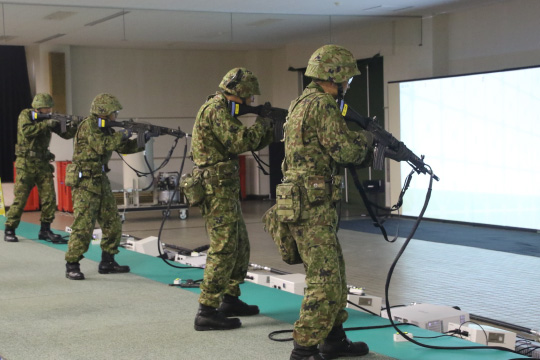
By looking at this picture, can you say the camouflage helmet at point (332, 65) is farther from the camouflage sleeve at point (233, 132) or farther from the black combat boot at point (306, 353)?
the black combat boot at point (306, 353)

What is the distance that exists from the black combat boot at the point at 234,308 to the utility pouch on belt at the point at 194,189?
0.78 m

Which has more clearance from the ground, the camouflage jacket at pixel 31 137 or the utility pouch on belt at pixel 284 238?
the camouflage jacket at pixel 31 137

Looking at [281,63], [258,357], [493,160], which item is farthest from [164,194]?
[258,357]

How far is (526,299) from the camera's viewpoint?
601 cm

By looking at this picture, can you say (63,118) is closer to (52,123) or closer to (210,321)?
(52,123)

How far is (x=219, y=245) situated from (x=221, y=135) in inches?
28.3

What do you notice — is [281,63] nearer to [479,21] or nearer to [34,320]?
[479,21]

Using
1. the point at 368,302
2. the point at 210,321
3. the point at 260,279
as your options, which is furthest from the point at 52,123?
the point at 368,302

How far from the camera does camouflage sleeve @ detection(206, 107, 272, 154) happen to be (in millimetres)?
4602

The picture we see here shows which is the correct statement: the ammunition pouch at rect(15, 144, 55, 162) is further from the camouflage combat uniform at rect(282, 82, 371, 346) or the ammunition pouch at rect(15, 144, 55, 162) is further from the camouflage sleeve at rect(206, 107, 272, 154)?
the camouflage combat uniform at rect(282, 82, 371, 346)

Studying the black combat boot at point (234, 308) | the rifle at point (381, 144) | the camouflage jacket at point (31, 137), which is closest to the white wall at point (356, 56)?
the camouflage jacket at point (31, 137)

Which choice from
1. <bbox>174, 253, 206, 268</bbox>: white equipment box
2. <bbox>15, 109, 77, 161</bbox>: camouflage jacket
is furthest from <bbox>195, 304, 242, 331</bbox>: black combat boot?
<bbox>15, 109, 77, 161</bbox>: camouflage jacket

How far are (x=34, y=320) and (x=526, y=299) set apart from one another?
3.87 metres

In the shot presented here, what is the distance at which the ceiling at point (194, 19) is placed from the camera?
10070 mm
